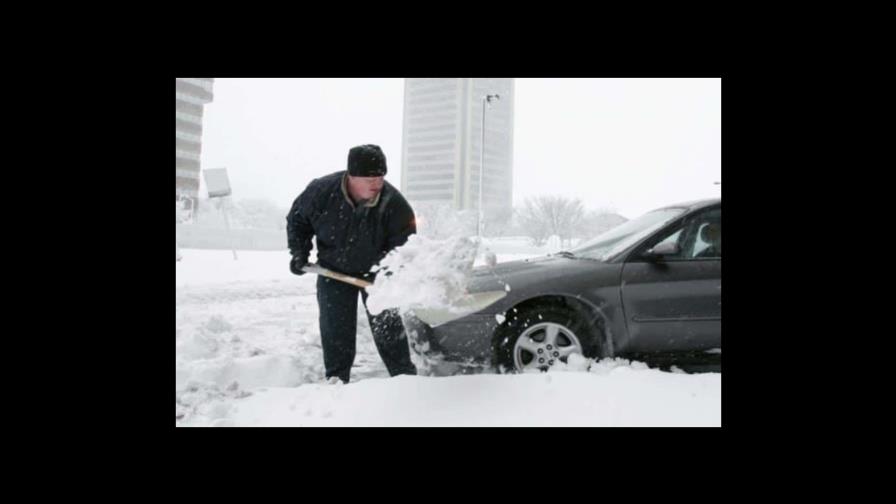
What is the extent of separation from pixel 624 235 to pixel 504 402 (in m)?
1.39

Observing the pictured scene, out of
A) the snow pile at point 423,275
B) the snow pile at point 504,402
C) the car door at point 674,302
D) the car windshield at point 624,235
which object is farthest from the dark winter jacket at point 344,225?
the car door at point 674,302

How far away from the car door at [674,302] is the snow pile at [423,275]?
38.6 inches

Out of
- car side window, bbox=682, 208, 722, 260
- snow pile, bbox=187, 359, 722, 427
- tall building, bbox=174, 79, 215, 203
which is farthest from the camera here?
car side window, bbox=682, 208, 722, 260

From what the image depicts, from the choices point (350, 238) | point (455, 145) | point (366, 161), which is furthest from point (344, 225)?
point (455, 145)

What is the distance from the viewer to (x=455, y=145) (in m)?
3.86

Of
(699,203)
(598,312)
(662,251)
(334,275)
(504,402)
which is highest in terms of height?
(699,203)

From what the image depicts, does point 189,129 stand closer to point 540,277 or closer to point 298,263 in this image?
point 298,263

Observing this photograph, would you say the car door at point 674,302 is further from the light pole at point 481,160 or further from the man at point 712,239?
the light pole at point 481,160

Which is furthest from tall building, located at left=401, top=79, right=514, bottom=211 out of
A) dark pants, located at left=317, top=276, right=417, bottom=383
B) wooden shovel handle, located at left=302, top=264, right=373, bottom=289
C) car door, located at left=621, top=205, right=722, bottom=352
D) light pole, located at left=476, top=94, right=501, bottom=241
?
car door, located at left=621, top=205, right=722, bottom=352

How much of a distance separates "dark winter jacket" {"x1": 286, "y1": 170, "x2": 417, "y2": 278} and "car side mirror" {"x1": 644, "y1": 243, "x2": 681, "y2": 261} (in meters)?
1.49

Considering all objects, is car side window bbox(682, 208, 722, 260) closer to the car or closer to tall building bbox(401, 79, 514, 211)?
the car

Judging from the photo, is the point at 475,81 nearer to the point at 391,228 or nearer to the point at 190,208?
the point at 391,228

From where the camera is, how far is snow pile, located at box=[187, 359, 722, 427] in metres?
2.79
